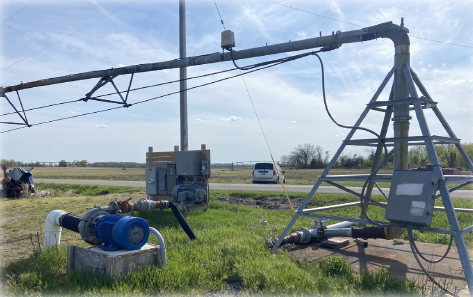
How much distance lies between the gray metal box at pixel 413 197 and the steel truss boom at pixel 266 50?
8.03 ft

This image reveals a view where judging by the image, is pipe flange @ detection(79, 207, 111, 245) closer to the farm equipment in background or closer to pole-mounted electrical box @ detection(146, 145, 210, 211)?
pole-mounted electrical box @ detection(146, 145, 210, 211)

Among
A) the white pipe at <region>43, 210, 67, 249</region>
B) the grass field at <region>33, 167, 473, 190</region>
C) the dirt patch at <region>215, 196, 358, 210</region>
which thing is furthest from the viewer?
the grass field at <region>33, 167, 473, 190</region>

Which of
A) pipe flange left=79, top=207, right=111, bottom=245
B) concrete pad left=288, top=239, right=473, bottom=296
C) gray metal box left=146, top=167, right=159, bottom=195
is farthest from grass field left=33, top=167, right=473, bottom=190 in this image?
pipe flange left=79, top=207, right=111, bottom=245

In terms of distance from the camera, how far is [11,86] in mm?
11289

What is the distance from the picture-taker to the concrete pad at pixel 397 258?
16.5 feet

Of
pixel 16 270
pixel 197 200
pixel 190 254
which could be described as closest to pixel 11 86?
pixel 197 200

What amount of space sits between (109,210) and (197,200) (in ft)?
16.8

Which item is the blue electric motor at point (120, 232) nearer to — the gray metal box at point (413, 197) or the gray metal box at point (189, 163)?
the gray metal box at point (413, 197)

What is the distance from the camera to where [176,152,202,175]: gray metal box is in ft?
36.9

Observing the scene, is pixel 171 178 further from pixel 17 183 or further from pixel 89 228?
pixel 17 183

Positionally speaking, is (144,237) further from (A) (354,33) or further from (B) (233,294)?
(A) (354,33)

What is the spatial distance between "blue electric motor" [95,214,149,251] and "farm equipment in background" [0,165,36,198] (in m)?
15.2

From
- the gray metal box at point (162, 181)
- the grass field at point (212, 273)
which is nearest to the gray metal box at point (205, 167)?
the gray metal box at point (162, 181)

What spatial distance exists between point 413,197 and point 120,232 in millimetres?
4066
